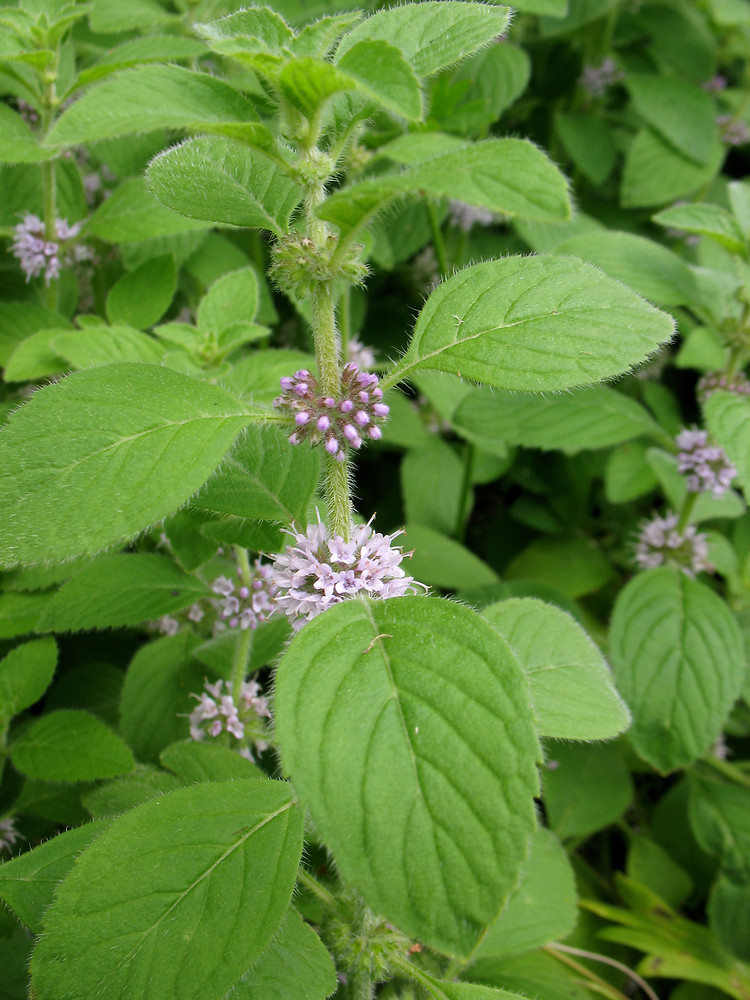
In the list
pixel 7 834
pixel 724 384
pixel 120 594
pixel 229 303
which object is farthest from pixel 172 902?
pixel 724 384

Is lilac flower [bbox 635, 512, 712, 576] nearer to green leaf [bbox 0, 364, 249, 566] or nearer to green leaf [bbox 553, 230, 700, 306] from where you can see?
green leaf [bbox 553, 230, 700, 306]

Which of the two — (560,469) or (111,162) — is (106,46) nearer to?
(111,162)

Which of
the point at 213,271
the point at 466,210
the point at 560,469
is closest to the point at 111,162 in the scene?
the point at 213,271

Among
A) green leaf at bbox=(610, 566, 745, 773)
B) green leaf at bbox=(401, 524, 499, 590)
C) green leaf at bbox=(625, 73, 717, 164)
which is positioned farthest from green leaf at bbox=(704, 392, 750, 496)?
green leaf at bbox=(625, 73, 717, 164)

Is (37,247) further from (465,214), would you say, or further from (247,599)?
(465,214)

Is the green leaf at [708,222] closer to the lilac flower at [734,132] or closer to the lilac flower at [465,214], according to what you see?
the lilac flower at [465,214]
